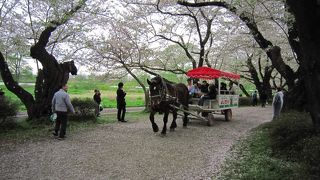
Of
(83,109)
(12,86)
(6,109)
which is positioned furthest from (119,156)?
(12,86)

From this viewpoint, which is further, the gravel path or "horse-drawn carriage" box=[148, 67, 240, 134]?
"horse-drawn carriage" box=[148, 67, 240, 134]

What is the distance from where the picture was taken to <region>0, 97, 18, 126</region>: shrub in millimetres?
11539

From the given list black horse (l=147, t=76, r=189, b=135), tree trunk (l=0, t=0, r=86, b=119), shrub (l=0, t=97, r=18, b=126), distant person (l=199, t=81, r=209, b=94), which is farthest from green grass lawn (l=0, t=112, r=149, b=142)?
distant person (l=199, t=81, r=209, b=94)

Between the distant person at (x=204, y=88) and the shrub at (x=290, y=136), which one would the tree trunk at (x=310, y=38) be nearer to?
the shrub at (x=290, y=136)

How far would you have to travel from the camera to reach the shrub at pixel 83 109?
48.0 ft

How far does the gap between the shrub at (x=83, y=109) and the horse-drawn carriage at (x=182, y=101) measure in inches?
169

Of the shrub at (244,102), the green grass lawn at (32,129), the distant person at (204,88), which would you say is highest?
the distant person at (204,88)

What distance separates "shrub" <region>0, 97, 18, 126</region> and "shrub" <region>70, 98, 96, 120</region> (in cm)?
291

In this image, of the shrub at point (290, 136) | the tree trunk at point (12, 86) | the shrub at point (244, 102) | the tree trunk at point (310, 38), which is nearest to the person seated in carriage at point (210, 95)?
the shrub at point (290, 136)

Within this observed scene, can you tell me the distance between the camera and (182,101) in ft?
46.1

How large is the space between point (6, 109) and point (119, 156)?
5.84 meters

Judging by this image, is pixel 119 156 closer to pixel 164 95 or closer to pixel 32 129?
pixel 164 95

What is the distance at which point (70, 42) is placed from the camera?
1889 cm

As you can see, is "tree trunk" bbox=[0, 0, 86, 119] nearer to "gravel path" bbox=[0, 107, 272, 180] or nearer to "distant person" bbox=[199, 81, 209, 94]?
"gravel path" bbox=[0, 107, 272, 180]
